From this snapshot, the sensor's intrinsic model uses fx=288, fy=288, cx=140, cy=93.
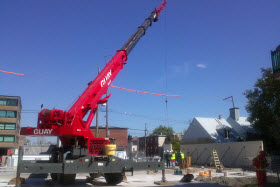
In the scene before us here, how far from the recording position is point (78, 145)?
37.9 ft

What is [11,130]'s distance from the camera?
197 ft

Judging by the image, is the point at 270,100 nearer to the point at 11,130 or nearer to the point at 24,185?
the point at 24,185

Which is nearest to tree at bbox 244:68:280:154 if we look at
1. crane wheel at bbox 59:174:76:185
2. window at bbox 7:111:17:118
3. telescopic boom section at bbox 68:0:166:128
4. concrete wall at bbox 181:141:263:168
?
concrete wall at bbox 181:141:263:168

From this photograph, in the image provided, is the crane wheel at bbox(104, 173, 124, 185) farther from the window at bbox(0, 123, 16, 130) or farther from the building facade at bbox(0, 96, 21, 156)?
the window at bbox(0, 123, 16, 130)

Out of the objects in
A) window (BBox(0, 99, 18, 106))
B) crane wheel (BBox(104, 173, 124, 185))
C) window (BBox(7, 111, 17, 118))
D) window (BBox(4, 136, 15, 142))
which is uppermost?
window (BBox(0, 99, 18, 106))

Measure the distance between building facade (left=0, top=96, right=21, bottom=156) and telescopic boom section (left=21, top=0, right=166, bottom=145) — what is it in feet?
173

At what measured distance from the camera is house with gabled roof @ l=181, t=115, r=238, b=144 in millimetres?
35875

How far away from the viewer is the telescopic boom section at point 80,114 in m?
Answer: 10.8

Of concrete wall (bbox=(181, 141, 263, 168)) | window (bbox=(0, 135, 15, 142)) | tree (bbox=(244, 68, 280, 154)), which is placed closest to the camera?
concrete wall (bbox=(181, 141, 263, 168))

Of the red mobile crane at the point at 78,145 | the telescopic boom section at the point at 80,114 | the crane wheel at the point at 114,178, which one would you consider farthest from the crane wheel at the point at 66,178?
the crane wheel at the point at 114,178

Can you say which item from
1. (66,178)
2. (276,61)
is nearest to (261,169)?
(276,61)

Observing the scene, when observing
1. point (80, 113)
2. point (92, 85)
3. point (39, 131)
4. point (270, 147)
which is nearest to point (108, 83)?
point (92, 85)

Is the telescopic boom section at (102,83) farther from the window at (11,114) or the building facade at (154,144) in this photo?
the building facade at (154,144)

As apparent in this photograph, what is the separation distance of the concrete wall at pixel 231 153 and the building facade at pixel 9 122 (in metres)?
41.9
